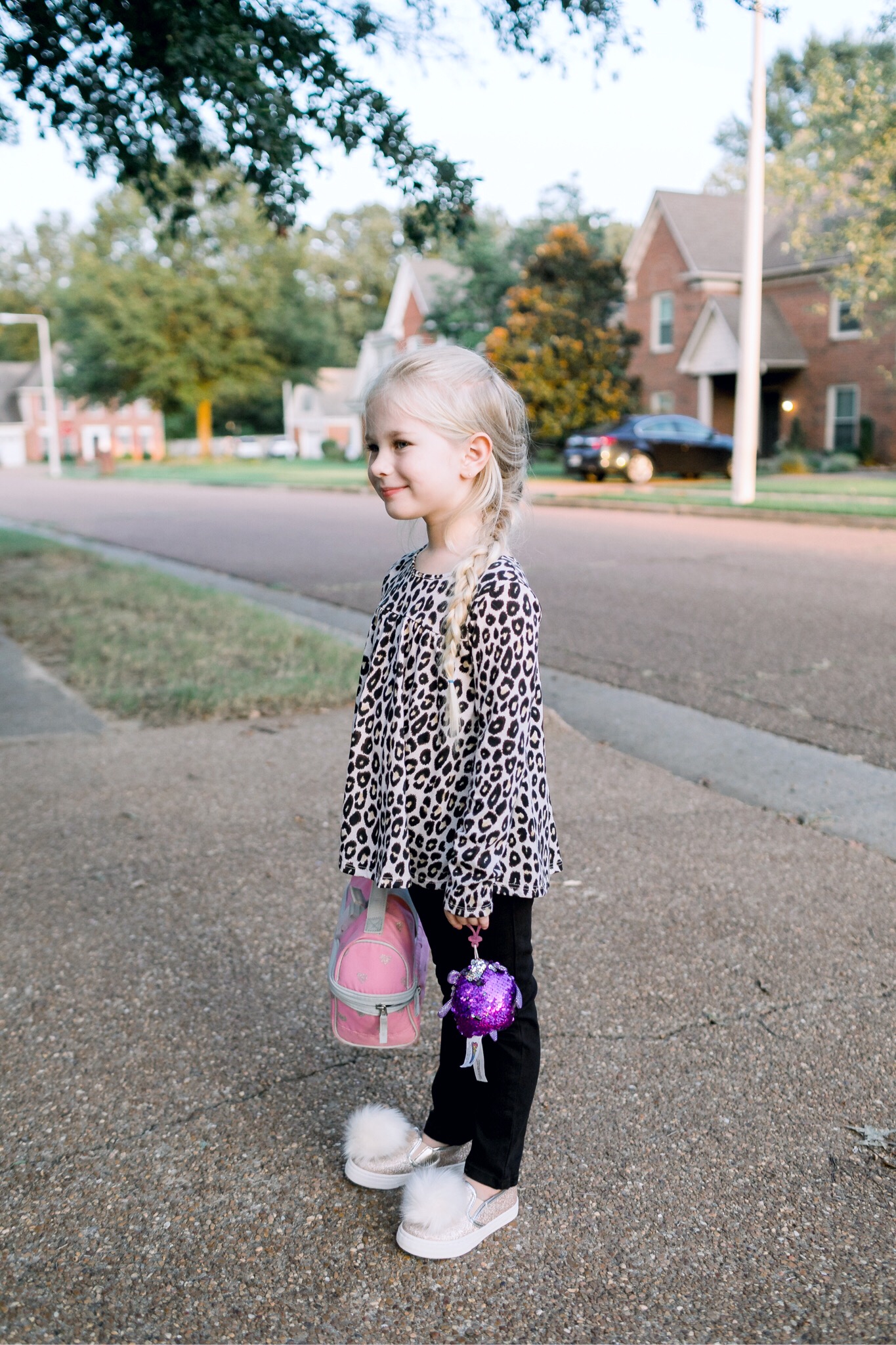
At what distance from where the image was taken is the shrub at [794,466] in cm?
2650

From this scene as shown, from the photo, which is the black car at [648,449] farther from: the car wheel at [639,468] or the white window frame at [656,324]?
the white window frame at [656,324]

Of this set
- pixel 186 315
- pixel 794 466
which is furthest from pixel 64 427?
pixel 794 466

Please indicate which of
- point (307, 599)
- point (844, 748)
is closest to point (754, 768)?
point (844, 748)

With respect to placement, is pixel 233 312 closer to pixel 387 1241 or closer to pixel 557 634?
pixel 557 634

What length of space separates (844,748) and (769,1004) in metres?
2.58

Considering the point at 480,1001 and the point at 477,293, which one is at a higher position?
the point at 477,293

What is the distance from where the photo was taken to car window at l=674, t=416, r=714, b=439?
82.5 ft

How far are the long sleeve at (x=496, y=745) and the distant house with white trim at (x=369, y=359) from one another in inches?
1147

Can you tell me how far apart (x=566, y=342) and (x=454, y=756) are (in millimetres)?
27466

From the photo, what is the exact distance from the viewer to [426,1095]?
8.80 ft

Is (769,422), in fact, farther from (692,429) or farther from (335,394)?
(335,394)

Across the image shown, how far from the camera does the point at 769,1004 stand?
3035 mm

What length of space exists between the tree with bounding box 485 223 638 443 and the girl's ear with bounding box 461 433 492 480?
26436 mm

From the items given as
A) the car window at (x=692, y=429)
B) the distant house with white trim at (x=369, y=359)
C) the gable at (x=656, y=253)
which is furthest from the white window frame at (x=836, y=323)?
the distant house with white trim at (x=369, y=359)
